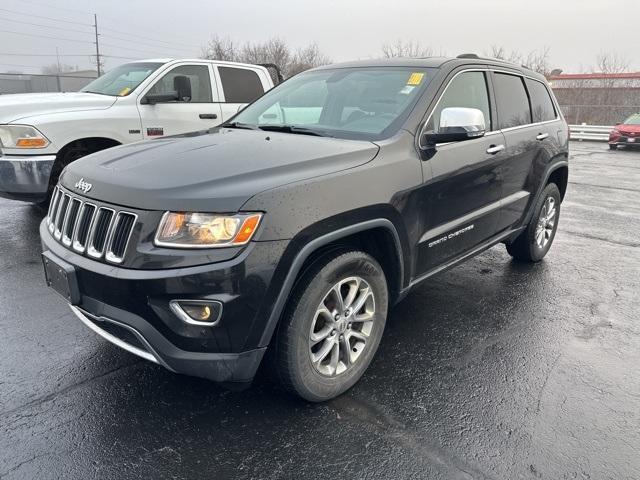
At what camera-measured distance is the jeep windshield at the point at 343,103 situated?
3240 millimetres

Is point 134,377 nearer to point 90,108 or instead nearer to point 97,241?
point 97,241

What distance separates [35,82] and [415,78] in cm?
2603

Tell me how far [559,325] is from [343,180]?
230cm

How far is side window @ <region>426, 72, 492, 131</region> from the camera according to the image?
331 centimetres

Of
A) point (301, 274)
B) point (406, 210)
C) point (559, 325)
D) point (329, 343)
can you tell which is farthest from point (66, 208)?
point (559, 325)

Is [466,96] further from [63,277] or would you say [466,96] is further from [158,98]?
[158,98]

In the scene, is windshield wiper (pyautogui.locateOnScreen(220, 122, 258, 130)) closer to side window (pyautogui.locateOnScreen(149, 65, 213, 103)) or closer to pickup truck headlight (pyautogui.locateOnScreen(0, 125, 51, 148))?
pickup truck headlight (pyautogui.locateOnScreen(0, 125, 51, 148))

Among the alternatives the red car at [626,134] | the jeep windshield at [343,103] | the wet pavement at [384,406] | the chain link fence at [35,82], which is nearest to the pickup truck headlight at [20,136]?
the wet pavement at [384,406]

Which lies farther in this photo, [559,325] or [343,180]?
[559,325]

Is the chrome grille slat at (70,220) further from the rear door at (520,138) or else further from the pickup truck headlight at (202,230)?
the rear door at (520,138)

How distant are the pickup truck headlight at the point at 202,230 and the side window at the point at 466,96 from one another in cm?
156

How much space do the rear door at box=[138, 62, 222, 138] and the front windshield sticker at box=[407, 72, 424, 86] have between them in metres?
3.76

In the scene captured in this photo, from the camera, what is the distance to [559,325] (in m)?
3.82

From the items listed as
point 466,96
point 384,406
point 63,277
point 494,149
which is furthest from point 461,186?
point 63,277
